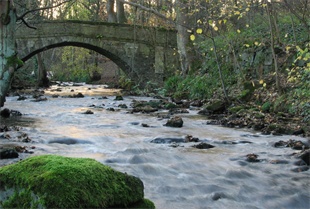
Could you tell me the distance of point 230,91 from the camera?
1414cm

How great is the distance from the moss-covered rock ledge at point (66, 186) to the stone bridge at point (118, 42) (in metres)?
19.1

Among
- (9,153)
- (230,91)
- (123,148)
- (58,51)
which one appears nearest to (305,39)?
(230,91)

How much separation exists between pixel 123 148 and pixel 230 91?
8.14m

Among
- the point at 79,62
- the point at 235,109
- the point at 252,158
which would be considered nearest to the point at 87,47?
the point at 79,62

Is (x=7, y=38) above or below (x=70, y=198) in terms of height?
above

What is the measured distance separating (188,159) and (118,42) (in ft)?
57.3

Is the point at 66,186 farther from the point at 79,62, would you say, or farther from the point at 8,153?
the point at 79,62

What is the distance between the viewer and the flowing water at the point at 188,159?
4293 mm

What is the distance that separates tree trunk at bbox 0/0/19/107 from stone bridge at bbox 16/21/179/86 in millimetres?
13103

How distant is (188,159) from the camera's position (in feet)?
19.4

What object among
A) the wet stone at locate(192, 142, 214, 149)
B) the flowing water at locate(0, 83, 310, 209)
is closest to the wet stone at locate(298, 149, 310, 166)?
the flowing water at locate(0, 83, 310, 209)

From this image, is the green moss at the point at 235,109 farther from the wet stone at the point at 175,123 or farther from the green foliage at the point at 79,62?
the green foliage at the point at 79,62

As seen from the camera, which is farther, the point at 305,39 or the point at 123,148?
the point at 305,39

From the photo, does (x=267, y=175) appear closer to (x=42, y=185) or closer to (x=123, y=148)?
(x=123, y=148)
